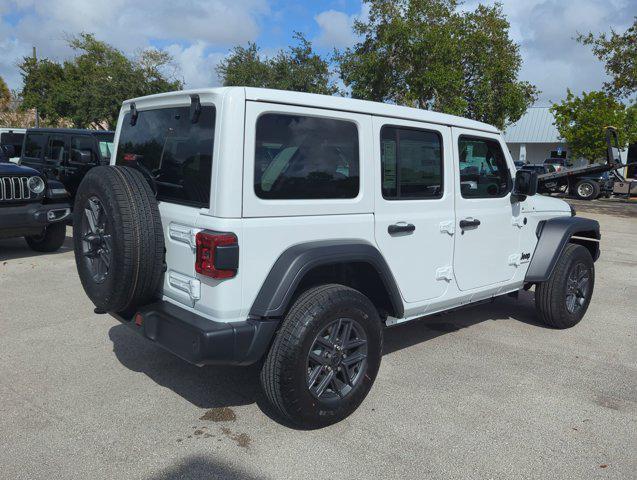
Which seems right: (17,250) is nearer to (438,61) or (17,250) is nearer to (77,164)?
(77,164)

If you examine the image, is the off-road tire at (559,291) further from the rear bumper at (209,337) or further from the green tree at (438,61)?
the green tree at (438,61)

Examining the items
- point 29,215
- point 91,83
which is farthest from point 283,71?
point 29,215

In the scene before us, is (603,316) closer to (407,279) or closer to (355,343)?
(407,279)

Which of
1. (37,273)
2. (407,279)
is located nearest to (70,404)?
(407,279)

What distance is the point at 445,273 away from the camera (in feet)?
13.1

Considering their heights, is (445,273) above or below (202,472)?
above

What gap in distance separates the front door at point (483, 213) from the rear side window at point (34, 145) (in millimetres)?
8865

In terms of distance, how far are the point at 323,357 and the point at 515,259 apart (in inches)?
91.8

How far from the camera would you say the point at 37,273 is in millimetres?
6918

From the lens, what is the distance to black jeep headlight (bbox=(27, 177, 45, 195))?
→ 23.9ft

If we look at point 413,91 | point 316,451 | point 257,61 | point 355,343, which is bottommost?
point 316,451

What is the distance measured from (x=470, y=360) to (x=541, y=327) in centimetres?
137

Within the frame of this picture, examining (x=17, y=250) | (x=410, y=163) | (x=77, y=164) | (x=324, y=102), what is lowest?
(x=17, y=250)

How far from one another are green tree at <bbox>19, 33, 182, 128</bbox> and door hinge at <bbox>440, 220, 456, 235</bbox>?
26.4m
